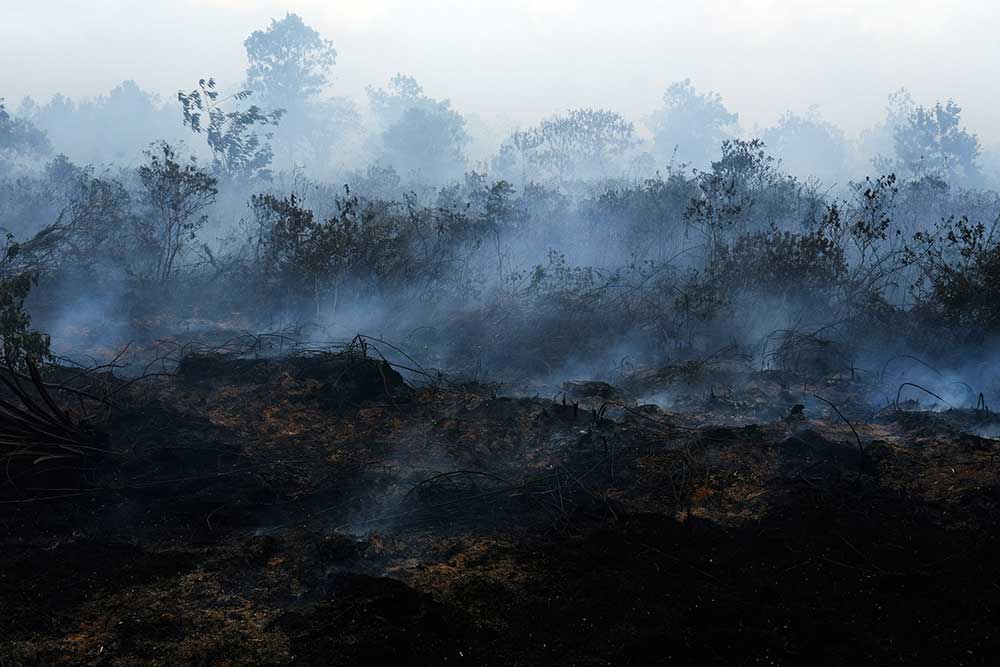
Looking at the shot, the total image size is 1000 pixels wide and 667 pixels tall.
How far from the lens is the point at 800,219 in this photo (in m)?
16.1

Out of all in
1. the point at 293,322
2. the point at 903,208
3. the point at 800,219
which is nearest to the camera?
the point at 293,322

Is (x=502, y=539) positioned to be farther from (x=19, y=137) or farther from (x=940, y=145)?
(x=940, y=145)

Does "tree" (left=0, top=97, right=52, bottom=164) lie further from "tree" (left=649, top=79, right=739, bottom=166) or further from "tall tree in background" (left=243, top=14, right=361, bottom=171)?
"tree" (left=649, top=79, right=739, bottom=166)

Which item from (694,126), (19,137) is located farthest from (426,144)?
(694,126)

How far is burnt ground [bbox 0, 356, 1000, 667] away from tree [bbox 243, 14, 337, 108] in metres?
42.1

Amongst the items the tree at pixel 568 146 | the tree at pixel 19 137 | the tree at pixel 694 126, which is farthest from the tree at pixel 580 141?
the tree at pixel 19 137

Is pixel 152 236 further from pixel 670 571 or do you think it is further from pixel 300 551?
pixel 670 571

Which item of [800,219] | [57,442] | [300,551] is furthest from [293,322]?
[800,219]

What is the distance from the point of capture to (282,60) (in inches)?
1793

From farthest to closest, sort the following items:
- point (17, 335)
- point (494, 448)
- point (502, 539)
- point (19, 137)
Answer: point (19, 137)
point (17, 335)
point (494, 448)
point (502, 539)

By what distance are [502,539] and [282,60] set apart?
46828 mm

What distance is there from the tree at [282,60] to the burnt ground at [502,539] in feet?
138

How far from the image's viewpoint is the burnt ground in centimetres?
399

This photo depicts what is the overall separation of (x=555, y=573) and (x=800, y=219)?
13.8 meters
